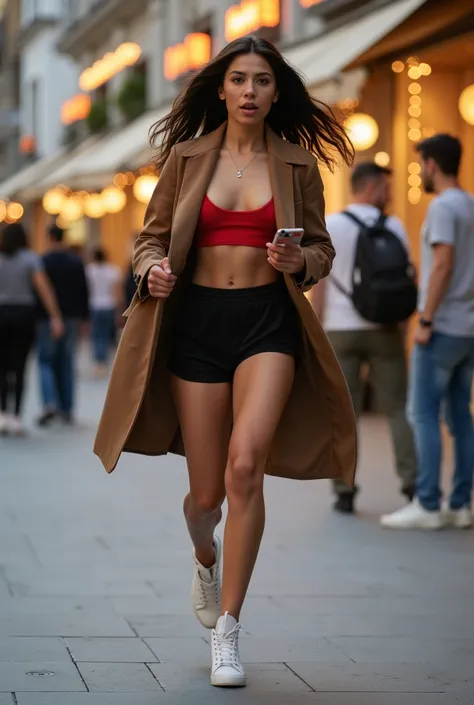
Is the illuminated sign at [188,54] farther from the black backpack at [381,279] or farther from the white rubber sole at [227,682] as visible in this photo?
the white rubber sole at [227,682]

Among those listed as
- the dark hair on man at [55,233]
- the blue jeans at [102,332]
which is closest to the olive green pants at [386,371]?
the dark hair on man at [55,233]

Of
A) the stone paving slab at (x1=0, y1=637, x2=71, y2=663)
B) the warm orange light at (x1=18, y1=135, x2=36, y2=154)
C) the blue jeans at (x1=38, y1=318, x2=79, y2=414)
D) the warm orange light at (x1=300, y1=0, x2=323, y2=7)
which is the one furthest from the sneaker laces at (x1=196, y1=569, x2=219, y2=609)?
the warm orange light at (x1=18, y1=135, x2=36, y2=154)

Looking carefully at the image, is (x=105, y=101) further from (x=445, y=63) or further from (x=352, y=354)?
(x=352, y=354)

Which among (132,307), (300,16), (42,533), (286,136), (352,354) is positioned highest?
(300,16)

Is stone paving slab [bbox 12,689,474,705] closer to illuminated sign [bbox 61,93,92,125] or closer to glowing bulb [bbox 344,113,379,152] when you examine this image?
glowing bulb [bbox 344,113,379,152]

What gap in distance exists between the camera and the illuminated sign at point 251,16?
20.1 m

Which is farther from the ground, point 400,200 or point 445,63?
point 445,63

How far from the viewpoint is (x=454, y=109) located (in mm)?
14484

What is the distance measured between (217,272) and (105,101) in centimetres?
2862

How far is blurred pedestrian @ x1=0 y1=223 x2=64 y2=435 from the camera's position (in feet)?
42.9

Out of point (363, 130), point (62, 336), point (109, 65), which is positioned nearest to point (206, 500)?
point (62, 336)

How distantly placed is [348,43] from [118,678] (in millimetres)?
10315

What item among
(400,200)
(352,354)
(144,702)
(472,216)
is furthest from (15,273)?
(144,702)

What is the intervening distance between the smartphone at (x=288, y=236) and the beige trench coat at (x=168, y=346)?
7.4 inches
